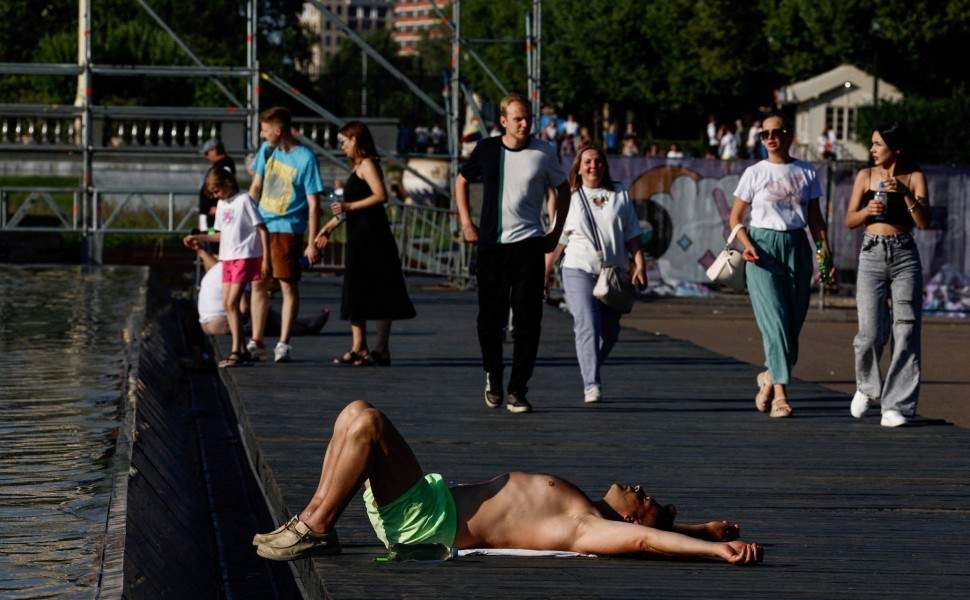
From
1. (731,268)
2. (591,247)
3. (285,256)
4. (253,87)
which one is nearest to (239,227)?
(285,256)

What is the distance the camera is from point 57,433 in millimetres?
8758

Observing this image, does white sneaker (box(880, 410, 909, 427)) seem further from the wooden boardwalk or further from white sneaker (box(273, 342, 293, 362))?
white sneaker (box(273, 342, 293, 362))

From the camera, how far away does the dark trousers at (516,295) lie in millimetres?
9984

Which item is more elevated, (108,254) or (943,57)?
(943,57)

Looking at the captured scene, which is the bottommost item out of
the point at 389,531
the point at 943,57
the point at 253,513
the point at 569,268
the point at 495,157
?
the point at 253,513

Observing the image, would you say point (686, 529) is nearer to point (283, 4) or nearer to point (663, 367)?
point (663, 367)

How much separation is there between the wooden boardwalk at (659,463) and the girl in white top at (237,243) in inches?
21.7

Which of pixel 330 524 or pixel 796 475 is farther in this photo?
pixel 796 475

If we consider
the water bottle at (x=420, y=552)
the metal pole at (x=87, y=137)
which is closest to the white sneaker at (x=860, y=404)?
the water bottle at (x=420, y=552)

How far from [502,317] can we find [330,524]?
14.1 feet

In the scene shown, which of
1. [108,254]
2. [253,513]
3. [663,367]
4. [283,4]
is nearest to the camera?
[253,513]

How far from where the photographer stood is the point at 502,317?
10148mm

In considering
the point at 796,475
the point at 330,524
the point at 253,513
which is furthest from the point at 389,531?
the point at 253,513

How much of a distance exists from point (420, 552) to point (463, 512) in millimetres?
204
